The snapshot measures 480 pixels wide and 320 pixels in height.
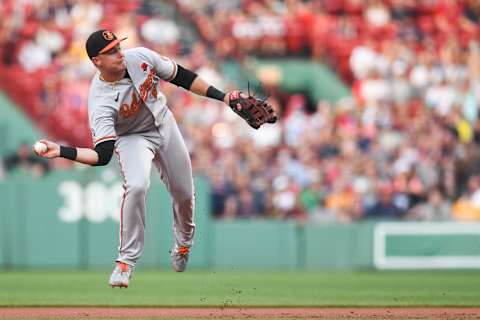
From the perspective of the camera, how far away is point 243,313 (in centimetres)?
894

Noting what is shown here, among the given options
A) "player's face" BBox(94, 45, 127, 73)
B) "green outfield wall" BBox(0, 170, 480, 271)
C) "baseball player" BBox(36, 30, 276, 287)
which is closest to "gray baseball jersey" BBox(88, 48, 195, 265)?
"baseball player" BBox(36, 30, 276, 287)

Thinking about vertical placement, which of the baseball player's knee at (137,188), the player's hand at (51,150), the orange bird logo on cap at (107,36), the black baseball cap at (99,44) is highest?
the orange bird logo on cap at (107,36)

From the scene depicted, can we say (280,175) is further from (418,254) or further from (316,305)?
(316,305)

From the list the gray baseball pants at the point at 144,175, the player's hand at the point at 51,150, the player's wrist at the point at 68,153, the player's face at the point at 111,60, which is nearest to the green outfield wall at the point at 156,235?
the gray baseball pants at the point at 144,175

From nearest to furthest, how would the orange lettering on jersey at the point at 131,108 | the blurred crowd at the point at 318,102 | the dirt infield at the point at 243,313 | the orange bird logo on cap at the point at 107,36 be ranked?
the orange bird logo on cap at the point at 107,36 < the orange lettering on jersey at the point at 131,108 < the dirt infield at the point at 243,313 < the blurred crowd at the point at 318,102

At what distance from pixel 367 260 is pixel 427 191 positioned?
141 cm

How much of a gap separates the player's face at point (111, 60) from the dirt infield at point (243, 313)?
6.22ft

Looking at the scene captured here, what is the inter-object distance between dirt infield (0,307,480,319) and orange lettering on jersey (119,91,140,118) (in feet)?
5.10

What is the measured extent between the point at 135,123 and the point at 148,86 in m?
0.34

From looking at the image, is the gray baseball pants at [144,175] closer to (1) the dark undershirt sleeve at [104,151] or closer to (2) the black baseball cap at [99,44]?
(1) the dark undershirt sleeve at [104,151]

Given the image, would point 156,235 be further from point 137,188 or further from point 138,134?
point 137,188

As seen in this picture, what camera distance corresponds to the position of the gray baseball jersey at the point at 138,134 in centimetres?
841

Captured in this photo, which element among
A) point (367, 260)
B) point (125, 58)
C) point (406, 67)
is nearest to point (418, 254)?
point (367, 260)

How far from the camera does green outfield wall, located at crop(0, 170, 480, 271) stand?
50.4 feet
